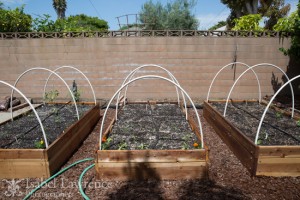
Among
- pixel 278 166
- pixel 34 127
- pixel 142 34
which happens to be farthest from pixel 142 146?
pixel 142 34

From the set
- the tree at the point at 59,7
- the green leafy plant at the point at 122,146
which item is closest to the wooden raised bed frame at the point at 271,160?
the green leafy plant at the point at 122,146

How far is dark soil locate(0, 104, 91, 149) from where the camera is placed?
3490mm

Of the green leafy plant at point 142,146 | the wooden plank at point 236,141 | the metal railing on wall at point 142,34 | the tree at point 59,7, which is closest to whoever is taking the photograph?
the wooden plank at point 236,141

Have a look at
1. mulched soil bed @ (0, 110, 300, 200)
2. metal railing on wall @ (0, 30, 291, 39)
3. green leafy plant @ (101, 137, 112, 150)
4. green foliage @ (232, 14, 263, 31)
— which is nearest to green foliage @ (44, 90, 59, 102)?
metal railing on wall @ (0, 30, 291, 39)

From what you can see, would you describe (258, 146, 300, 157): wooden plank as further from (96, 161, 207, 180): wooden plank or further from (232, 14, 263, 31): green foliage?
(232, 14, 263, 31): green foliage

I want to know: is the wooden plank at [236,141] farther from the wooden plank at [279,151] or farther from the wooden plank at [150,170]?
the wooden plank at [150,170]

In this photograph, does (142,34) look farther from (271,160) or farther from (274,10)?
(274,10)

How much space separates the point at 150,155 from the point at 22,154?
175 centimetres

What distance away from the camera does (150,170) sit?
9.48 ft

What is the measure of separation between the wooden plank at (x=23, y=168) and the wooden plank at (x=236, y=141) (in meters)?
2.87

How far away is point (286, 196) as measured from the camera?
2596mm

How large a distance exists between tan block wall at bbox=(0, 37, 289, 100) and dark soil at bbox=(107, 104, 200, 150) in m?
1.58

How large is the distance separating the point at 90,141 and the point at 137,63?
132 inches

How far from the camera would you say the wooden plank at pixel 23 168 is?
2924 millimetres
